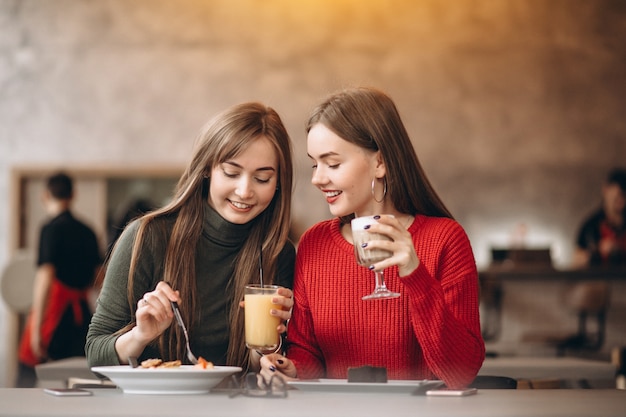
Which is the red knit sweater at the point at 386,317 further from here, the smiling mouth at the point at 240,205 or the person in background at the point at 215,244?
the smiling mouth at the point at 240,205

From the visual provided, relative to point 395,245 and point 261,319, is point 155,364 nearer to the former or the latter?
point 261,319

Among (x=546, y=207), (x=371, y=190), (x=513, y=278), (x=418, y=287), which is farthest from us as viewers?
(x=546, y=207)

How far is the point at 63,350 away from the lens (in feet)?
19.1

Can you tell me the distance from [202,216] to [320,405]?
998 millimetres

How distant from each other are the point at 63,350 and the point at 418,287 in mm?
4226

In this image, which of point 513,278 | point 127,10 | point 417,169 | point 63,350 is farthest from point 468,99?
point 417,169

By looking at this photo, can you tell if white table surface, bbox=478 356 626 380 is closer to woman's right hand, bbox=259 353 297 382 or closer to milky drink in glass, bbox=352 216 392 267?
woman's right hand, bbox=259 353 297 382

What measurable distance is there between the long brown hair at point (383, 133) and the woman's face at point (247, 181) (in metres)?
0.15

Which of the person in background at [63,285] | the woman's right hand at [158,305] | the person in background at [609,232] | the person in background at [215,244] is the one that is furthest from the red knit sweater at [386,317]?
the person in background at [609,232]

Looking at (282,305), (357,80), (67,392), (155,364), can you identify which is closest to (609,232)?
(357,80)

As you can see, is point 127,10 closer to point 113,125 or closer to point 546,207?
point 113,125

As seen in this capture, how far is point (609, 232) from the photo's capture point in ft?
26.0

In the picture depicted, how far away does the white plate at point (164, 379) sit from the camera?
1837mm

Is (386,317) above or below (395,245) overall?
below
